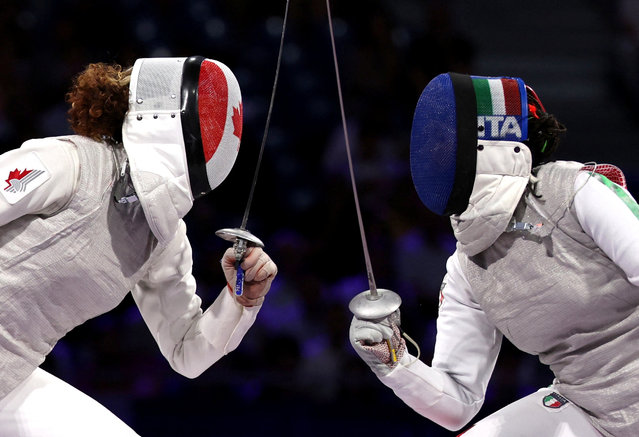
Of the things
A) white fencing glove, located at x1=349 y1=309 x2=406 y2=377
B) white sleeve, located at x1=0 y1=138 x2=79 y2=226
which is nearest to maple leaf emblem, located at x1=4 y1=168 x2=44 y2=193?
white sleeve, located at x1=0 y1=138 x2=79 y2=226

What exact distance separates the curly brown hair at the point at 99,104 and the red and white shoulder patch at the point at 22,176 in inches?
6.9

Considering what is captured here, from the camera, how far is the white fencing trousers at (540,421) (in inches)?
63.8

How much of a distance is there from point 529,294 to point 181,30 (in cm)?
194

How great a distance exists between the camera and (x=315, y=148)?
2.90 metres

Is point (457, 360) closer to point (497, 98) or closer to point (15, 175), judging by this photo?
point (497, 98)

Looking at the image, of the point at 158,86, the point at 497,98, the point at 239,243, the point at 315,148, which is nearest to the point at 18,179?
the point at 158,86

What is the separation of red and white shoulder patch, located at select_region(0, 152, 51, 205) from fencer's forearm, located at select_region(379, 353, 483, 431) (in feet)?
2.88

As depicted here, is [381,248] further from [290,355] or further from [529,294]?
[529,294]

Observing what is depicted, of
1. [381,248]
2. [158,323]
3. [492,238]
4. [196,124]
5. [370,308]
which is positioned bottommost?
[381,248]

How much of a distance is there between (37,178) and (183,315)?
0.56m

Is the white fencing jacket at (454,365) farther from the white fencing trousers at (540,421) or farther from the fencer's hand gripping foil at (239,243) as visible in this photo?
the fencer's hand gripping foil at (239,243)

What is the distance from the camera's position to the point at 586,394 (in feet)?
5.24

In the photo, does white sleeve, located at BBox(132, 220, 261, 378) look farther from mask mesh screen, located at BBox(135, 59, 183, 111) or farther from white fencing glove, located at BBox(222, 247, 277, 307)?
mask mesh screen, located at BBox(135, 59, 183, 111)

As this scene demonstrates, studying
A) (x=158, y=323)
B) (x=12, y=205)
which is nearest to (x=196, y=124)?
(x=12, y=205)
